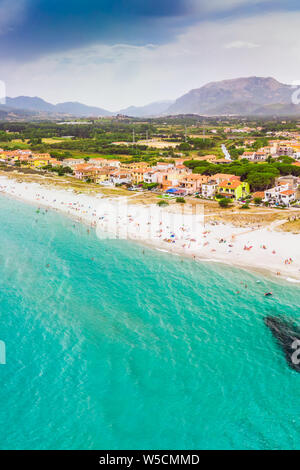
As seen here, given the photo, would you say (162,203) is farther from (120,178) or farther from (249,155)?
(249,155)

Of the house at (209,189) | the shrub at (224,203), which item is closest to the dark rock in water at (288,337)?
the shrub at (224,203)

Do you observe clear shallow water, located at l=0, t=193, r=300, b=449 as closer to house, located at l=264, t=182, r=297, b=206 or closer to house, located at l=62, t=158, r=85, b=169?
house, located at l=264, t=182, r=297, b=206

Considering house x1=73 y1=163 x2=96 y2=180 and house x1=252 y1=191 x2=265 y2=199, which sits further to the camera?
house x1=73 y1=163 x2=96 y2=180

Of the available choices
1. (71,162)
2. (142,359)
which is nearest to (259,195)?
(142,359)

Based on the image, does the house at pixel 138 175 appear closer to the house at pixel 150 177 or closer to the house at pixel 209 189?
the house at pixel 150 177

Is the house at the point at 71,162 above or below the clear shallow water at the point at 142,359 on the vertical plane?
above

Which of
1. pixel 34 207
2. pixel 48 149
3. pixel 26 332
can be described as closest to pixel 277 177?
pixel 34 207

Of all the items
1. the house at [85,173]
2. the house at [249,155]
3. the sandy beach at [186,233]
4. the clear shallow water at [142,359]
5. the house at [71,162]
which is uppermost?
the house at [249,155]

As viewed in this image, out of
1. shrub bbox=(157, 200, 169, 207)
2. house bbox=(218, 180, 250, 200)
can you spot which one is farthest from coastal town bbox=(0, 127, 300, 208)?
shrub bbox=(157, 200, 169, 207)
